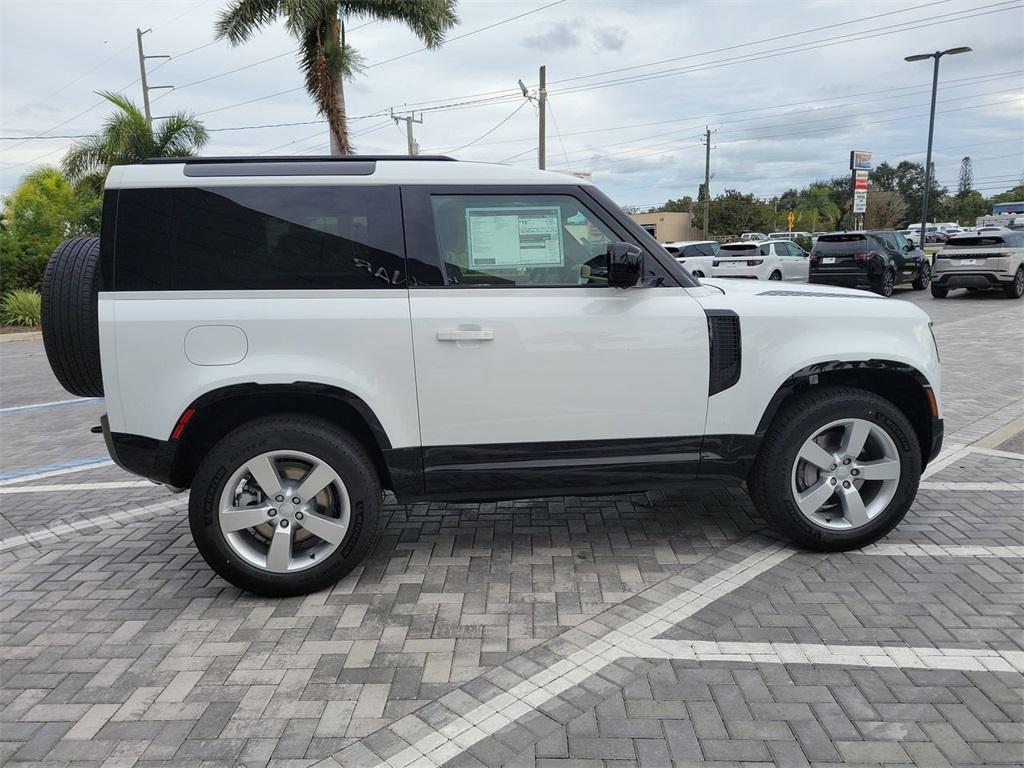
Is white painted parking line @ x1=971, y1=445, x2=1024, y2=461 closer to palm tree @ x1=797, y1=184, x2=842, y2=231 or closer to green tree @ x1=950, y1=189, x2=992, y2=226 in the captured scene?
palm tree @ x1=797, y1=184, x2=842, y2=231

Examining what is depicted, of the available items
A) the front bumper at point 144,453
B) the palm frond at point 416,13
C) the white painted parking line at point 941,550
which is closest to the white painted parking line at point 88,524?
the front bumper at point 144,453

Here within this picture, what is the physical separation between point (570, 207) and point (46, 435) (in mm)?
6204

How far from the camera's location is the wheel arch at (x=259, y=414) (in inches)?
138

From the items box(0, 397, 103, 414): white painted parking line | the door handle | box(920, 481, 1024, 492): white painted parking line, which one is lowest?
box(920, 481, 1024, 492): white painted parking line

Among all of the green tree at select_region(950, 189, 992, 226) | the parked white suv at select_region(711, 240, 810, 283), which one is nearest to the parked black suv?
the parked white suv at select_region(711, 240, 810, 283)

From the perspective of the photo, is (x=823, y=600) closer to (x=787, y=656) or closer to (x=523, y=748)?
(x=787, y=656)

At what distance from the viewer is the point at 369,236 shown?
3.63 m

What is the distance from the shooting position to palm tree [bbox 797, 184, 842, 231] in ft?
271

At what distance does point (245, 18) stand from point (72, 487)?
1397 cm

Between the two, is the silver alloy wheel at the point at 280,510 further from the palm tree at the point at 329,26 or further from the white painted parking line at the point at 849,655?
the palm tree at the point at 329,26

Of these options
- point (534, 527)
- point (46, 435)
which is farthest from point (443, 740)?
point (46, 435)

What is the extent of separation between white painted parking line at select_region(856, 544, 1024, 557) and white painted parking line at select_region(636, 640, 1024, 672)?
1.01m

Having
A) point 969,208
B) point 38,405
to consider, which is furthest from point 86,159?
point 969,208

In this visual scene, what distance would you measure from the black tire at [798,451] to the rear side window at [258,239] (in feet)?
6.99
